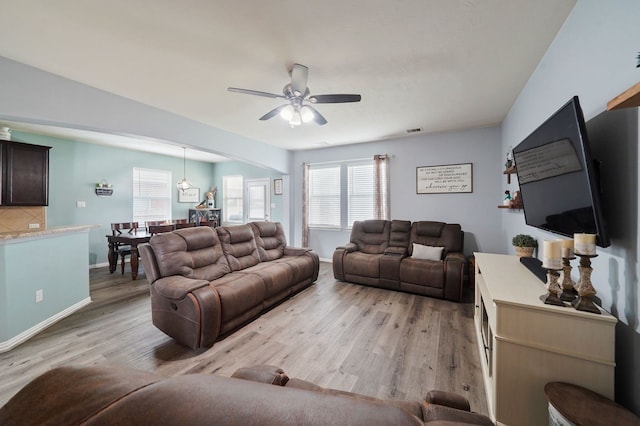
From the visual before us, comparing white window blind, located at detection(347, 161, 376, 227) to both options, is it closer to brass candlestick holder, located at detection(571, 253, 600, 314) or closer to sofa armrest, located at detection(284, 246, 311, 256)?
sofa armrest, located at detection(284, 246, 311, 256)

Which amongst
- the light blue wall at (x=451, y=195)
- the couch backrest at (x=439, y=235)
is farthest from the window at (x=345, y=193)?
the couch backrest at (x=439, y=235)

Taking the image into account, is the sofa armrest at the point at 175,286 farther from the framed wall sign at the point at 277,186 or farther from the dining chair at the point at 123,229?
the framed wall sign at the point at 277,186

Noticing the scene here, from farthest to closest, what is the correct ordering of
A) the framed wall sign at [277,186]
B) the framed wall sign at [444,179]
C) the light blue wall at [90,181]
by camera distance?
1. the framed wall sign at [277,186]
2. the light blue wall at [90,181]
3. the framed wall sign at [444,179]

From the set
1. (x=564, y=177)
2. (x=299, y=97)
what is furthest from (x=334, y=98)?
(x=564, y=177)

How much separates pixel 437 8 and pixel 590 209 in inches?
61.8

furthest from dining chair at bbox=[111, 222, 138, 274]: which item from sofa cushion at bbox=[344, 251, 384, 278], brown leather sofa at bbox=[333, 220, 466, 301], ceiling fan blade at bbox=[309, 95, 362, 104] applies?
ceiling fan blade at bbox=[309, 95, 362, 104]

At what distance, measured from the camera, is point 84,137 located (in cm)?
453

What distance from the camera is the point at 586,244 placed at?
1192mm

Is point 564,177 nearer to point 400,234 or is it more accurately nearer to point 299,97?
point 299,97

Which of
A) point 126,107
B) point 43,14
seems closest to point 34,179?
point 126,107

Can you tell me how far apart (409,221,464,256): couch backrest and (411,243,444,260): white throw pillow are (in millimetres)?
152

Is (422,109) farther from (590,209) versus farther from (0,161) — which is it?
(0,161)

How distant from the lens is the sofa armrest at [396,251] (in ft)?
13.0

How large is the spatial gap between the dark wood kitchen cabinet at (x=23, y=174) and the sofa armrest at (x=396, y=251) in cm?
565
